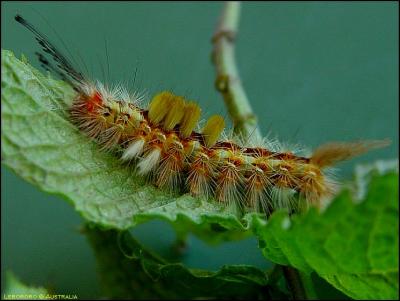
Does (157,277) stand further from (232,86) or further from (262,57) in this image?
(262,57)

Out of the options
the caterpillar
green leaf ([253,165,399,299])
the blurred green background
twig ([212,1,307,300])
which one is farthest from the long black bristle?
the blurred green background

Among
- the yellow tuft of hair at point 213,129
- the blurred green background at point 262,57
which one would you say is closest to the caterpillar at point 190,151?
the yellow tuft of hair at point 213,129

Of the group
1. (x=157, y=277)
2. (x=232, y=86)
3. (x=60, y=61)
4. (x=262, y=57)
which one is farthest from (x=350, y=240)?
(x=262, y=57)

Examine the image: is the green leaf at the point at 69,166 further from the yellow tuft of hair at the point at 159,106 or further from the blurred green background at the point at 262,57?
the blurred green background at the point at 262,57

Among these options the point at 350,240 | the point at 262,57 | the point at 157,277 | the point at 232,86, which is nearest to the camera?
the point at 350,240

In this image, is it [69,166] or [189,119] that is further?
[189,119]

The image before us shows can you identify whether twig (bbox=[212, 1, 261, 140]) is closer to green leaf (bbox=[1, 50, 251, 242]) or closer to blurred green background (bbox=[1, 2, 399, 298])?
blurred green background (bbox=[1, 2, 399, 298])
